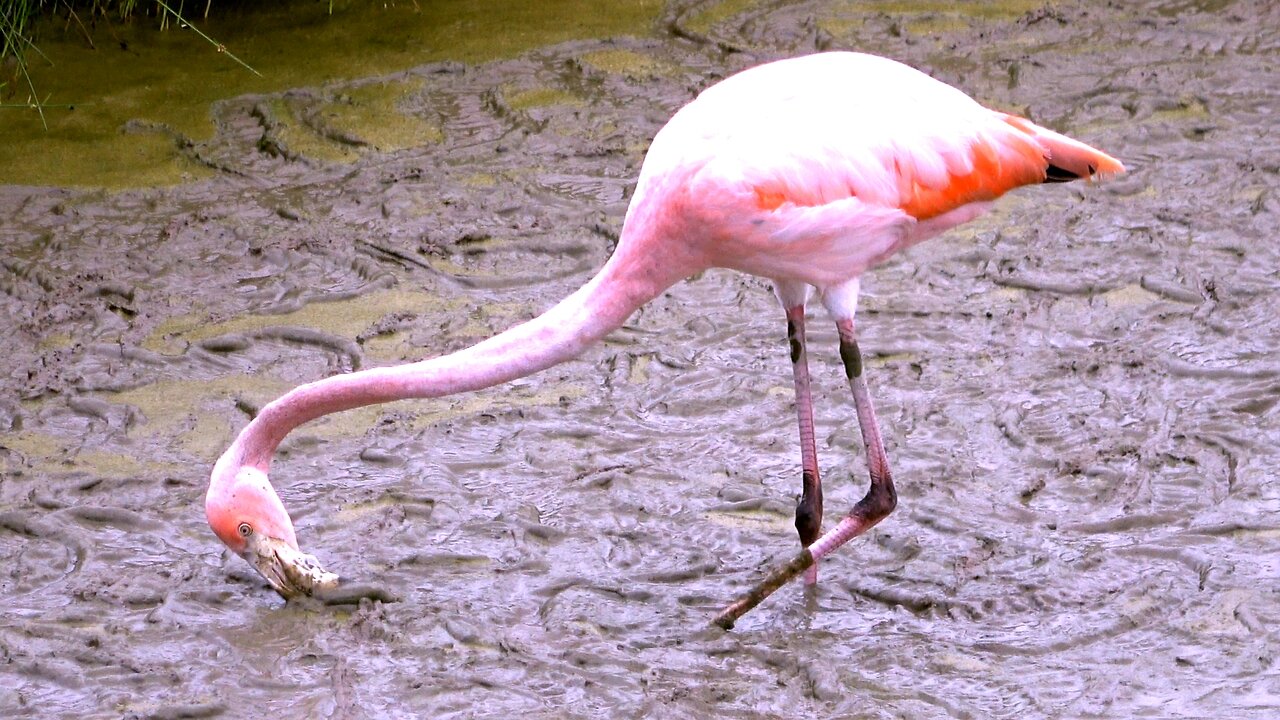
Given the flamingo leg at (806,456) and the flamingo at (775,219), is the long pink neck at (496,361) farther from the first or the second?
the flamingo leg at (806,456)

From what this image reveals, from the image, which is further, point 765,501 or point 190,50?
point 190,50

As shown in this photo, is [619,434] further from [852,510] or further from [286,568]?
[286,568]

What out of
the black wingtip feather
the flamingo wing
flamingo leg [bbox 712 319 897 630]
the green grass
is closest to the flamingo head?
flamingo leg [bbox 712 319 897 630]

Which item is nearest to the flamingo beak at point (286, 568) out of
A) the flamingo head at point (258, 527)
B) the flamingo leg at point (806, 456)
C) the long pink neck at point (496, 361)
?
the flamingo head at point (258, 527)

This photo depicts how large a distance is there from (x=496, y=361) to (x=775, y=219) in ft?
2.64

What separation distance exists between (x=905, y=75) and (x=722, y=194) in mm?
739

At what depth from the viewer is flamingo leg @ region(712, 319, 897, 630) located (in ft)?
13.5

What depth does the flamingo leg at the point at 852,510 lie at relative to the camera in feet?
13.5

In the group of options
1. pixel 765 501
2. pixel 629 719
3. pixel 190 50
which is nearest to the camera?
pixel 629 719

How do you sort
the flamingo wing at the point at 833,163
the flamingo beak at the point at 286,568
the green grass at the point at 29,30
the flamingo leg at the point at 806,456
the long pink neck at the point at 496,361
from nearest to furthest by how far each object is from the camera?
the long pink neck at the point at 496,361
the flamingo wing at the point at 833,163
the flamingo beak at the point at 286,568
the flamingo leg at the point at 806,456
the green grass at the point at 29,30

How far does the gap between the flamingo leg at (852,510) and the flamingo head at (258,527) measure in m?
1.16

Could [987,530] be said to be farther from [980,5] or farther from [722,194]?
[980,5]

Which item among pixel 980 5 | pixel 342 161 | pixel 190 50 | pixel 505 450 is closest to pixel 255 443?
pixel 505 450

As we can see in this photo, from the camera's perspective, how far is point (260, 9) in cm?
799
